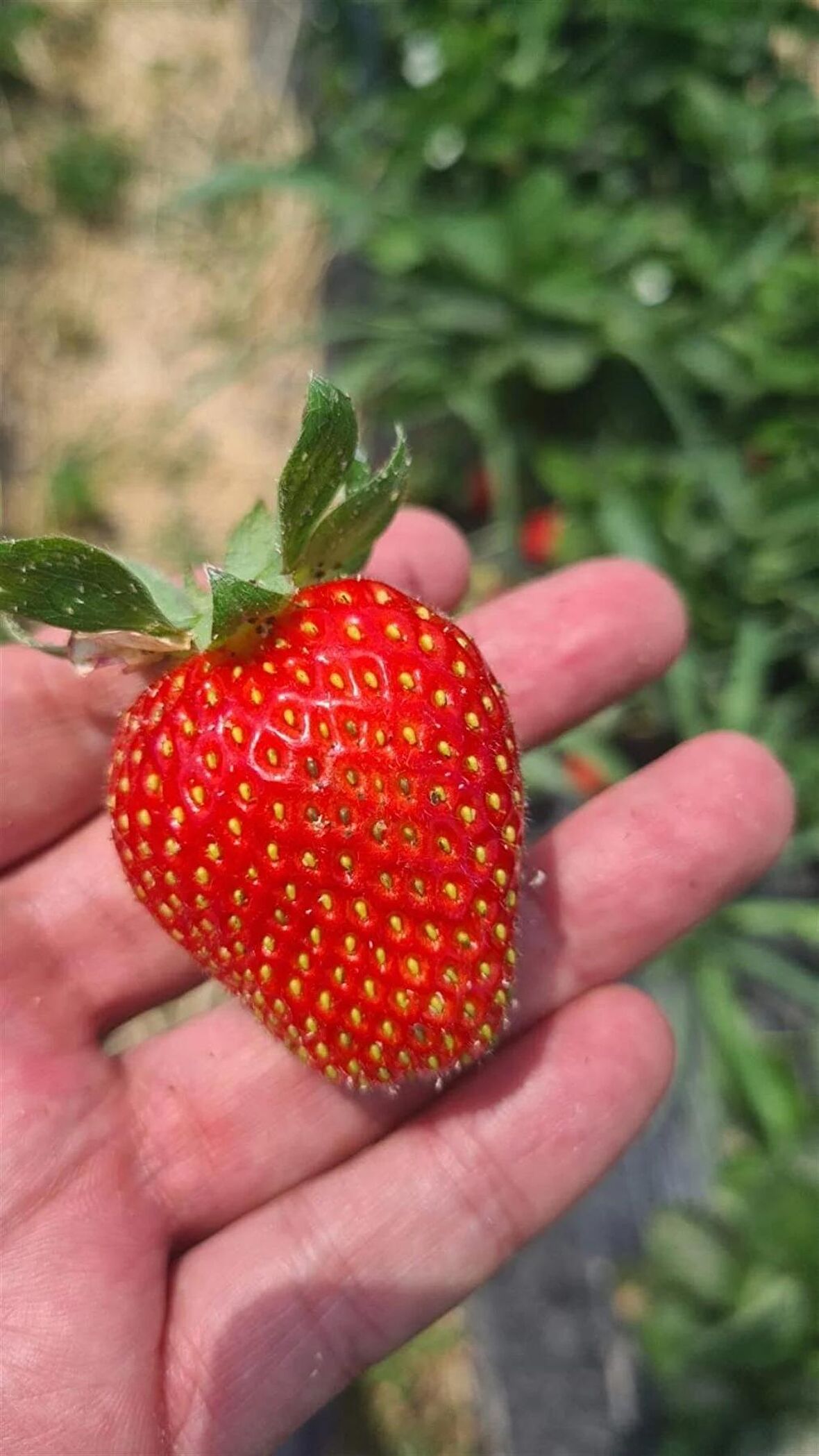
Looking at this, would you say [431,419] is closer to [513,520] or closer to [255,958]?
[513,520]

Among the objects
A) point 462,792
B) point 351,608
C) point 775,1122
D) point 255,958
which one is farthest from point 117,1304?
point 775,1122

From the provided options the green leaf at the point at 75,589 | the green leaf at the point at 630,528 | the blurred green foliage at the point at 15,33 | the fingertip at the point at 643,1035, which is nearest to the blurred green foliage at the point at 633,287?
the green leaf at the point at 630,528

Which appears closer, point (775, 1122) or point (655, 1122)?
point (775, 1122)

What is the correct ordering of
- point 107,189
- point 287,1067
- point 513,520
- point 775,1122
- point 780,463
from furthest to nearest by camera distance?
point 107,189 < point 513,520 < point 780,463 < point 775,1122 < point 287,1067

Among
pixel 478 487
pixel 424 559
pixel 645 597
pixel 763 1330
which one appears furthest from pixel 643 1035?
pixel 478 487

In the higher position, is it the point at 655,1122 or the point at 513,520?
the point at 513,520

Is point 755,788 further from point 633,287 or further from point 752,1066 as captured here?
point 633,287

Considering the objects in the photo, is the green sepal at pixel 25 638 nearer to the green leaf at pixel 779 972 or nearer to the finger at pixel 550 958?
the finger at pixel 550 958
